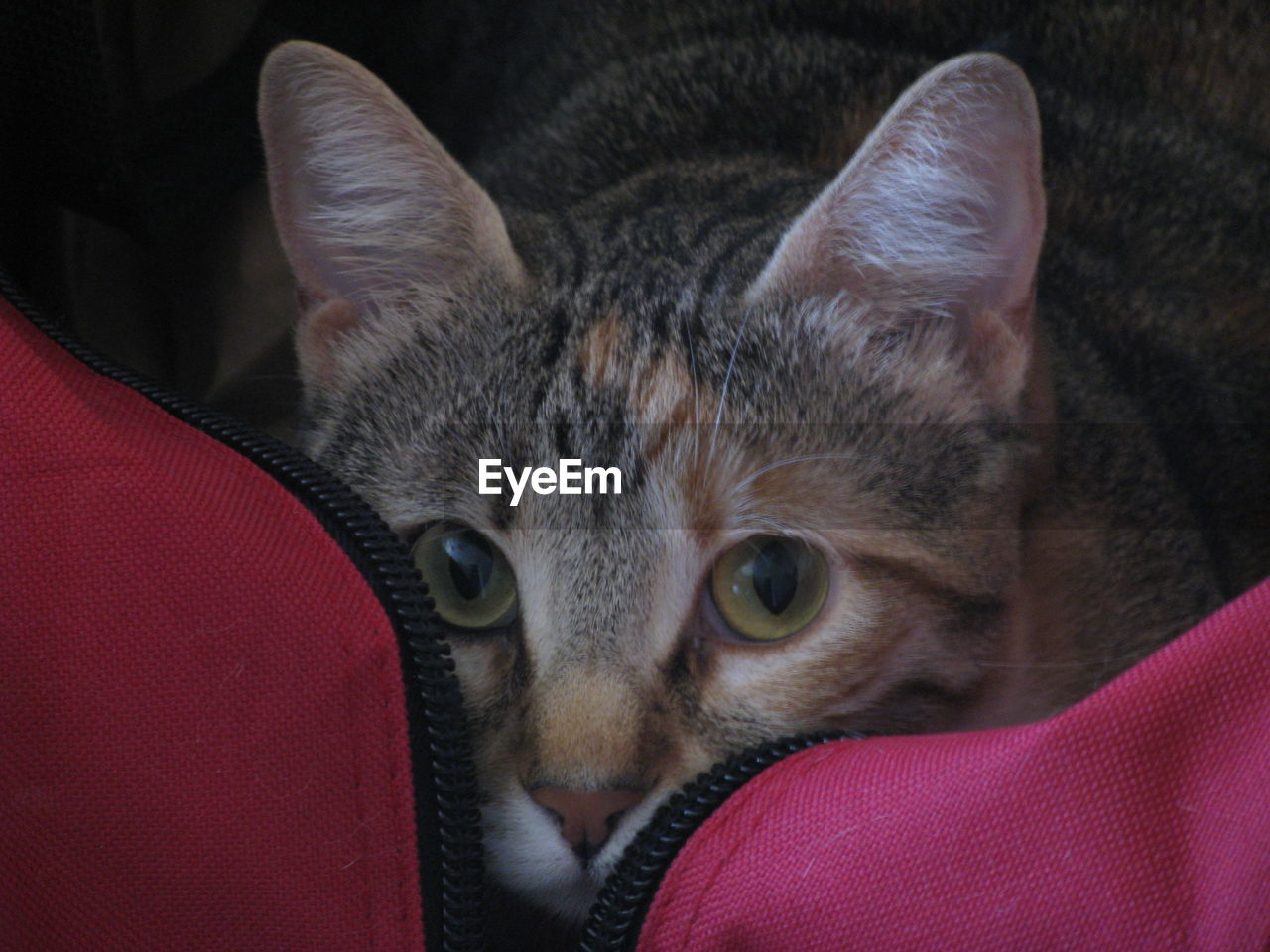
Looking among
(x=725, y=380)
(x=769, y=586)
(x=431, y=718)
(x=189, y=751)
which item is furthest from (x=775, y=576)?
(x=189, y=751)

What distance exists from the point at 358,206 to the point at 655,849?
0.47m

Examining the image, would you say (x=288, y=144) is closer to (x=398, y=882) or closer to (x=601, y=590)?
(x=601, y=590)

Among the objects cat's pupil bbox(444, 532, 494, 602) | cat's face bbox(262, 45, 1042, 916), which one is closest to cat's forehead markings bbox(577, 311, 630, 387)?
cat's face bbox(262, 45, 1042, 916)

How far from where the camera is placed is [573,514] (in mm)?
691

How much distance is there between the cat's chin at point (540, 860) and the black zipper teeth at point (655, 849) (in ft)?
0.11

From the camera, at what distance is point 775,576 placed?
0.70m

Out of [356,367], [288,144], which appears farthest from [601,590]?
[288,144]

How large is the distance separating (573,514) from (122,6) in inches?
22.0

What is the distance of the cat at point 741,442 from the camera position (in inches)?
26.7

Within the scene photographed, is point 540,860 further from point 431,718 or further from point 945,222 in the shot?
point 945,222

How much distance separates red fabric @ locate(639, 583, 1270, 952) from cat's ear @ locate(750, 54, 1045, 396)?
0.27 meters

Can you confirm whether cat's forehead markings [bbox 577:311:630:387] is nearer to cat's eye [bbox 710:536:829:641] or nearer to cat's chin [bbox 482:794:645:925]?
cat's eye [bbox 710:536:829:641]

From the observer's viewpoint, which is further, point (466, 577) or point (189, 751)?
point (466, 577)

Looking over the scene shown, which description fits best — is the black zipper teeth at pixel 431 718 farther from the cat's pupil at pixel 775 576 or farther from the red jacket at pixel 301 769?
the cat's pupil at pixel 775 576
